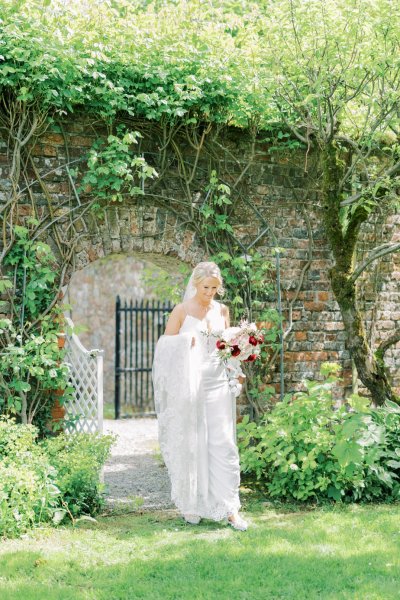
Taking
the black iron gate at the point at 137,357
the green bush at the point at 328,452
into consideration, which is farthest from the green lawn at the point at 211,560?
→ the black iron gate at the point at 137,357

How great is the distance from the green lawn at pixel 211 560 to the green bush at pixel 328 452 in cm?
34

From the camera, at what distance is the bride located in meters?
5.62

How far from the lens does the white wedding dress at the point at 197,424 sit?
562 cm

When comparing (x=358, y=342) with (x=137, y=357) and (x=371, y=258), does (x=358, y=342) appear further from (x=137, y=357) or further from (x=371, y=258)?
(x=137, y=357)

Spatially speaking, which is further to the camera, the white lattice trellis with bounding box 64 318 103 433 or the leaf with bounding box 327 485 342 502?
the white lattice trellis with bounding box 64 318 103 433

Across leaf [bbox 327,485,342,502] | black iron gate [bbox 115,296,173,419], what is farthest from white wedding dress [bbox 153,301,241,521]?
black iron gate [bbox 115,296,173,419]

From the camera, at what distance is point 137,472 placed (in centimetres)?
789

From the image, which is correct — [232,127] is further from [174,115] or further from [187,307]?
[187,307]

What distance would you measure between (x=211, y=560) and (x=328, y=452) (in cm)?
180

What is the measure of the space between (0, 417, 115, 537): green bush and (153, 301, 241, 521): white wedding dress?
2.00 ft

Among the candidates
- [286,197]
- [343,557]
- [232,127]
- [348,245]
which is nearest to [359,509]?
[343,557]

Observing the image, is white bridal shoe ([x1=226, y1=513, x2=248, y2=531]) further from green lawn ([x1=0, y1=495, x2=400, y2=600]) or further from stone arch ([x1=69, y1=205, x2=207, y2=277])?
stone arch ([x1=69, y1=205, x2=207, y2=277])

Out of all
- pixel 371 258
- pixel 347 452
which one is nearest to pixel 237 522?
pixel 347 452

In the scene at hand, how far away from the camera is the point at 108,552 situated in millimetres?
4871
